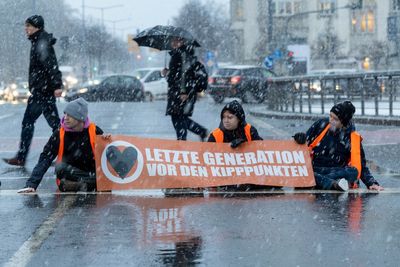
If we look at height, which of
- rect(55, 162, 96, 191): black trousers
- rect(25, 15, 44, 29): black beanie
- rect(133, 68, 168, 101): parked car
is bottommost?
rect(133, 68, 168, 101): parked car

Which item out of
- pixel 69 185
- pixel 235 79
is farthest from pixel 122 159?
pixel 235 79

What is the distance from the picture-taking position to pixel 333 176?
31.2 feet

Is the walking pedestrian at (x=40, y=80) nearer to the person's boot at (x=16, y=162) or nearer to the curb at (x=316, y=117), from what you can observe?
the person's boot at (x=16, y=162)

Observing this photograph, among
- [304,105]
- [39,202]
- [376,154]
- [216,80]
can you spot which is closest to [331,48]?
[216,80]

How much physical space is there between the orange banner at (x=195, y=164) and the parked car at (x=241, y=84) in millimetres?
27066

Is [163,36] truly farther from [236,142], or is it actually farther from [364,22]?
[364,22]

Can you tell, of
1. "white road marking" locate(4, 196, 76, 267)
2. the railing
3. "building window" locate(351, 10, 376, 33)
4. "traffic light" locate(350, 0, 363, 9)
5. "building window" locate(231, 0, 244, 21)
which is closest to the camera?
"white road marking" locate(4, 196, 76, 267)

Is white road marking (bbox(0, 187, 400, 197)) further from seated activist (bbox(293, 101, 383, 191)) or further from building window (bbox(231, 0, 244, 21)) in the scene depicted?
building window (bbox(231, 0, 244, 21))

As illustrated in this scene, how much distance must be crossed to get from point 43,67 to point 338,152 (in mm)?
3831

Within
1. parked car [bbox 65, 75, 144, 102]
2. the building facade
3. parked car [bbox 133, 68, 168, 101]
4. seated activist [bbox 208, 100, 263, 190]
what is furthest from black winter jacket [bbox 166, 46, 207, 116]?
the building facade

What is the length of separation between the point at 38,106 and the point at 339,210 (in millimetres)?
4898

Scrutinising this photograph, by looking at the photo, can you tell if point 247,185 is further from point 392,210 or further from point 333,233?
point 333,233

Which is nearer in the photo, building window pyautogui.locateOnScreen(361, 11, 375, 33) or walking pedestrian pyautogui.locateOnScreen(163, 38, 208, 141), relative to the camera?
walking pedestrian pyautogui.locateOnScreen(163, 38, 208, 141)

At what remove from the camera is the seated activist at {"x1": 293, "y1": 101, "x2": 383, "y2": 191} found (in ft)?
31.1
